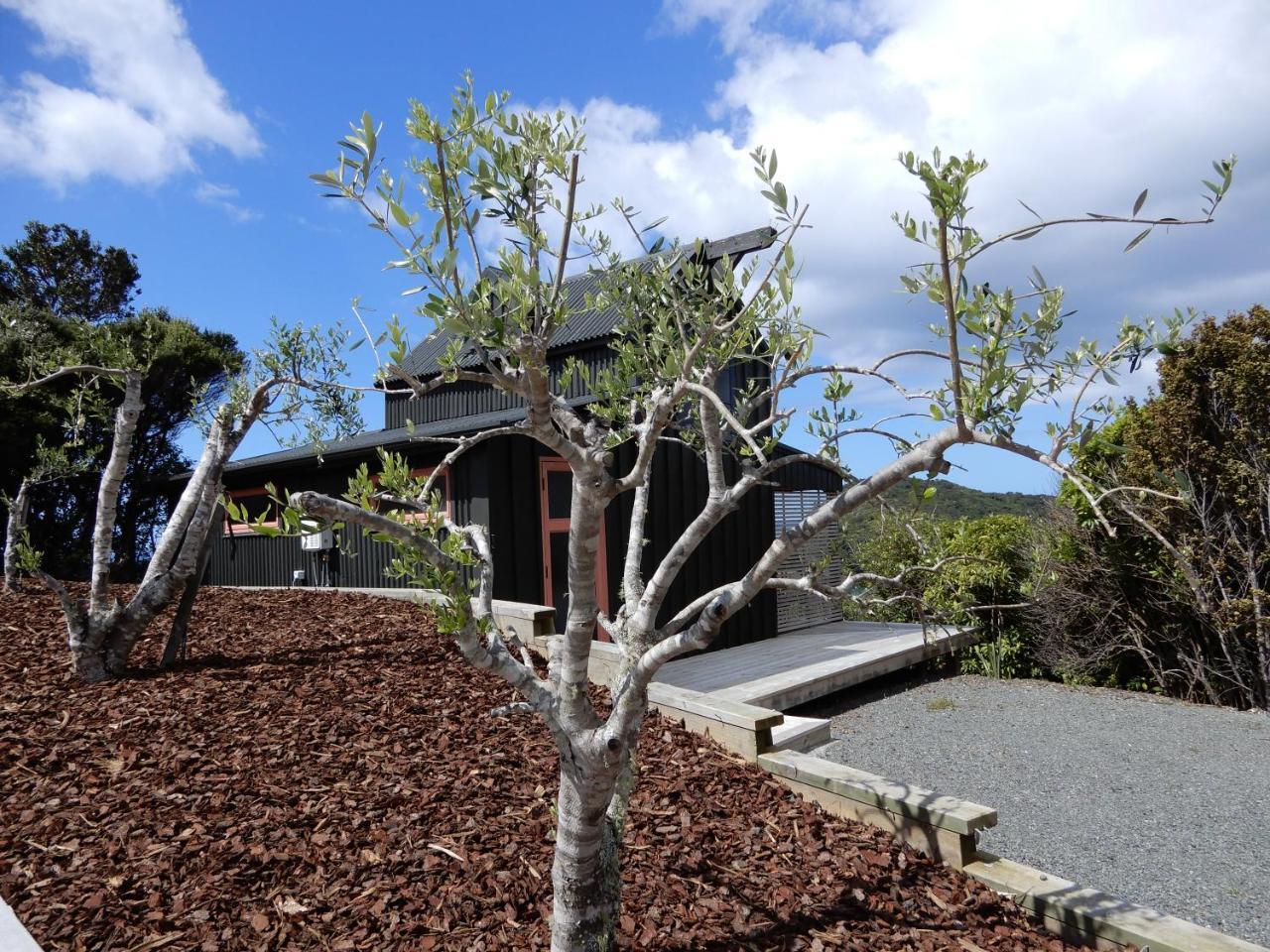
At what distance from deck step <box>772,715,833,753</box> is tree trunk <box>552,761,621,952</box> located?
2.61 metres

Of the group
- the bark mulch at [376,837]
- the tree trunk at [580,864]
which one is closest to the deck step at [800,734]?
the bark mulch at [376,837]

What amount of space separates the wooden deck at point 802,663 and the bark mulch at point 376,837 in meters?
2.63

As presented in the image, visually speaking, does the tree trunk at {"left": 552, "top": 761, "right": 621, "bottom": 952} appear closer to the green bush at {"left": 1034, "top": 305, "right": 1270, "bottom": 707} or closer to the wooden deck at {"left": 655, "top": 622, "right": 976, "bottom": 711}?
the wooden deck at {"left": 655, "top": 622, "right": 976, "bottom": 711}

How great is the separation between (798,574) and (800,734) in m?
7.62

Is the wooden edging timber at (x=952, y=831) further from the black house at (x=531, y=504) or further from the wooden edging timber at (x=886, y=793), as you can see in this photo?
the black house at (x=531, y=504)

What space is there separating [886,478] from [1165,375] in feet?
26.6

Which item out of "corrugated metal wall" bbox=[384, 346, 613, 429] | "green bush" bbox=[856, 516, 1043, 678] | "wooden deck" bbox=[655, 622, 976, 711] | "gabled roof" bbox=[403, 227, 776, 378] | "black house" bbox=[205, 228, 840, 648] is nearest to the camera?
"gabled roof" bbox=[403, 227, 776, 378]

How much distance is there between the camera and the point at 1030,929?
312cm

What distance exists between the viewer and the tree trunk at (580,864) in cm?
240

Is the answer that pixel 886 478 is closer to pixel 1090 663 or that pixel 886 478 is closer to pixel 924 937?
pixel 924 937

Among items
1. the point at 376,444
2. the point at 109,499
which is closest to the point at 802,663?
the point at 376,444

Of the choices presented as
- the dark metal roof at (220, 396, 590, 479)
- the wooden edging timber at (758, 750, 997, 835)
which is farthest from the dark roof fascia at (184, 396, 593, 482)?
the wooden edging timber at (758, 750, 997, 835)

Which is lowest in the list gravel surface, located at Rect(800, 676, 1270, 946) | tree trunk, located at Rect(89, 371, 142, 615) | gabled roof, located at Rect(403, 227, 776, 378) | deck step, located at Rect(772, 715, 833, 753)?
gravel surface, located at Rect(800, 676, 1270, 946)

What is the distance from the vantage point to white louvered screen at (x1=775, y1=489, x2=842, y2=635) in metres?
11.9
